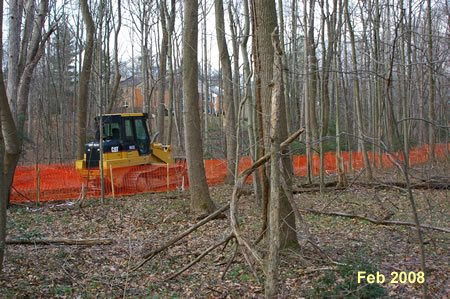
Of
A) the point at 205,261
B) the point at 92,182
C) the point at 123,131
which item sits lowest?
the point at 205,261

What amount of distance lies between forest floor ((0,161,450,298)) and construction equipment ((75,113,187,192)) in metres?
4.35

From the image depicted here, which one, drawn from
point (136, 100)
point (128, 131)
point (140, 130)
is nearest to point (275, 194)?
point (128, 131)

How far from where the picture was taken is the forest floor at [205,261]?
5.00m

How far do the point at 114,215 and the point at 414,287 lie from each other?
7.93 m

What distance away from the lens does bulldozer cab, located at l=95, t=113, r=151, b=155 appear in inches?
587

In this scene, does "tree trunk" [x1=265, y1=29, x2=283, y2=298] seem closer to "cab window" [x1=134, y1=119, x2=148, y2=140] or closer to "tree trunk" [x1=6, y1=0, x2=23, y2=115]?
"tree trunk" [x1=6, y1=0, x2=23, y2=115]

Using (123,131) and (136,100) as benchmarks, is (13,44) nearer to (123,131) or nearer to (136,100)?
(123,131)

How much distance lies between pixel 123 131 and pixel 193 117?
5.51m

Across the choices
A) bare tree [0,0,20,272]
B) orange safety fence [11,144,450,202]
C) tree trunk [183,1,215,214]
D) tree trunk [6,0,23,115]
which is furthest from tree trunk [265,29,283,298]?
orange safety fence [11,144,450,202]

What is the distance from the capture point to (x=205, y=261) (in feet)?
22.1

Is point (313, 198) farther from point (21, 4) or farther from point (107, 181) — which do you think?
point (21, 4)

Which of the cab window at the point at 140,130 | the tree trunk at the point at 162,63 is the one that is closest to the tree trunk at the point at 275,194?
the cab window at the point at 140,130

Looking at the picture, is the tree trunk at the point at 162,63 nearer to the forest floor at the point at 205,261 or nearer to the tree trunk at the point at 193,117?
the tree trunk at the point at 193,117

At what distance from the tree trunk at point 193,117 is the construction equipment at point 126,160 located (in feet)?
14.8
